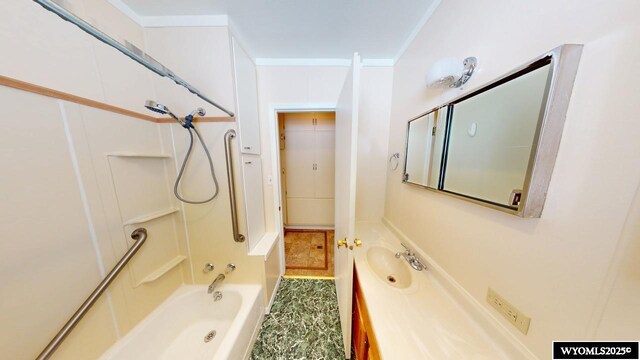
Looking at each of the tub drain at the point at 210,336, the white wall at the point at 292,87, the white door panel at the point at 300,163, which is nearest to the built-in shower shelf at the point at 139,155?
the white wall at the point at 292,87

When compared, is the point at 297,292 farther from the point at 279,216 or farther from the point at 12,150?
the point at 12,150

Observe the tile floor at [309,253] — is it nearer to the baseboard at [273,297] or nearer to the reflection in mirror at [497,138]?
the baseboard at [273,297]

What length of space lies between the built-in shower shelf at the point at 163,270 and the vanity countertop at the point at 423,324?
4.72ft

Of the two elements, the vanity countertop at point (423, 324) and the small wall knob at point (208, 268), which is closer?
the vanity countertop at point (423, 324)

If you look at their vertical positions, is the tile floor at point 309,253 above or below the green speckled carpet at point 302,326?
above

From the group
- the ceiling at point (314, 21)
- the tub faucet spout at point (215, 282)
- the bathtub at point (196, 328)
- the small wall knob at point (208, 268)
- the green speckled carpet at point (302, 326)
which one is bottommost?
Result: the green speckled carpet at point (302, 326)

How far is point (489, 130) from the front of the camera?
0.72 metres

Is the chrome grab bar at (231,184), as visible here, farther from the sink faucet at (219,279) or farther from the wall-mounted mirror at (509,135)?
the wall-mounted mirror at (509,135)

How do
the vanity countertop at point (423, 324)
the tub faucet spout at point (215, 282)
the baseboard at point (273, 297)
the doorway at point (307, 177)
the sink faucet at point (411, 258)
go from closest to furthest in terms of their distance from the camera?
the vanity countertop at point (423, 324), the sink faucet at point (411, 258), the tub faucet spout at point (215, 282), the baseboard at point (273, 297), the doorway at point (307, 177)

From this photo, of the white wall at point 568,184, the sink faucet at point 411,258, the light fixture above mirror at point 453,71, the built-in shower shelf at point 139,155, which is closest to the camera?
the white wall at point 568,184

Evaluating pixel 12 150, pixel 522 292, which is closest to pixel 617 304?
pixel 522 292

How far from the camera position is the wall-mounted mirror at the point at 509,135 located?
51cm

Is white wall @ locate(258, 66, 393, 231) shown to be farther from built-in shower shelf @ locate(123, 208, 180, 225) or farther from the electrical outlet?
the electrical outlet

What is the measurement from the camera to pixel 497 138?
2.24ft
